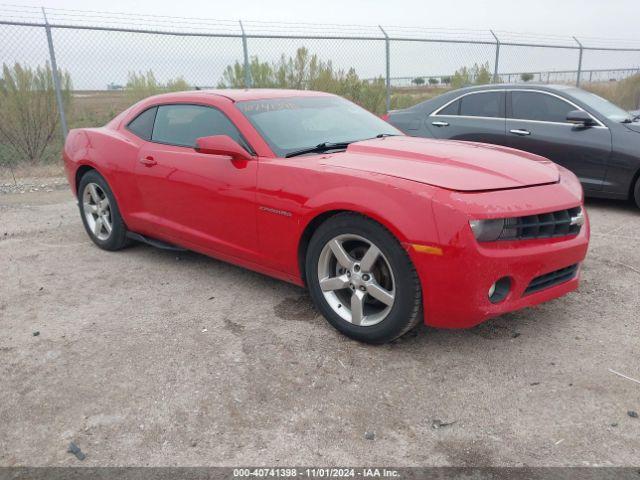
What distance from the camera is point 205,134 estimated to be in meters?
3.92

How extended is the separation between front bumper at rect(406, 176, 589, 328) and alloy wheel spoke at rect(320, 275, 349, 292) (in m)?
0.52

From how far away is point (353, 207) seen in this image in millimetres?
2877

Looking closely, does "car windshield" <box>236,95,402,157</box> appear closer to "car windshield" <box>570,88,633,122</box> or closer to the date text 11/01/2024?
the date text 11/01/2024

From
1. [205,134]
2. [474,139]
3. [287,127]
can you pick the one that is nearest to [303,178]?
[287,127]

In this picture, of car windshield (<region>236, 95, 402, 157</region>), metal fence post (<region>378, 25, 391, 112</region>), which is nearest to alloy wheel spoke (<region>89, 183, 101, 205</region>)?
car windshield (<region>236, 95, 402, 157</region>)

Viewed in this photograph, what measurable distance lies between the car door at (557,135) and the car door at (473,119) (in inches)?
5.1

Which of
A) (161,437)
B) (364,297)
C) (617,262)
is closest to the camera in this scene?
(161,437)

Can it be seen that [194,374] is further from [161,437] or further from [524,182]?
[524,182]

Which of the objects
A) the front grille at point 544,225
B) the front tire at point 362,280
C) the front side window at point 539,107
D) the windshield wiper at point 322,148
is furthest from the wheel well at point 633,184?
the front tire at point 362,280

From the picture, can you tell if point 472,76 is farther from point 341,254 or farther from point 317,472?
point 317,472

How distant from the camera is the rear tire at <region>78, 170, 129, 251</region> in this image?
15.4ft

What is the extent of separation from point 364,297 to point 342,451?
3.22ft

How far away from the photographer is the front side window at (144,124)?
4408 millimetres

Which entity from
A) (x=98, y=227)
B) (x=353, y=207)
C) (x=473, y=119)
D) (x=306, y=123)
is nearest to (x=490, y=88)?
(x=473, y=119)
